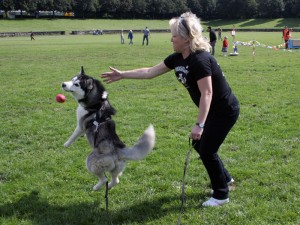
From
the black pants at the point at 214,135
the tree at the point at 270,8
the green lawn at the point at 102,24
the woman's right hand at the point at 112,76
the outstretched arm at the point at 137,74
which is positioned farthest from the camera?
the tree at the point at 270,8

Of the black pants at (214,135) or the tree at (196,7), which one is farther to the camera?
the tree at (196,7)

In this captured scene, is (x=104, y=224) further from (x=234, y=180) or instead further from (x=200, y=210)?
(x=234, y=180)

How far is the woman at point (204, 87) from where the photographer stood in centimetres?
417

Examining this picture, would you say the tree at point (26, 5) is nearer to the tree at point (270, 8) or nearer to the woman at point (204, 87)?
the tree at point (270, 8)

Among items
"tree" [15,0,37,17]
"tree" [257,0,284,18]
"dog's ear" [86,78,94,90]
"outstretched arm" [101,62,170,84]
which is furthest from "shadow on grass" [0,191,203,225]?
"tree" [257,0,284,18]

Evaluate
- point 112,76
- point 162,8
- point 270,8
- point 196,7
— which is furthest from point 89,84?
point 196,7

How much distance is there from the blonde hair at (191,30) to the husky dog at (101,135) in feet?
4.28

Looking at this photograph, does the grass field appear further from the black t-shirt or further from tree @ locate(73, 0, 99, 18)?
tree @ locate(73, 0, 99, 18)

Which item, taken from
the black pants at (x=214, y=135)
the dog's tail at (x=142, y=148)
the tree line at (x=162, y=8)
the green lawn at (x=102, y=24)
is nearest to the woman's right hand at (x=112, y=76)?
the dog's tail at (x=142, y=148)

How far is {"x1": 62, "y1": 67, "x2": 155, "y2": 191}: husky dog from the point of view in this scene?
190 inches

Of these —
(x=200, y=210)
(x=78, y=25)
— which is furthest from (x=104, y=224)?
(x=78, y=25)

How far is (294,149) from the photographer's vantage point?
23.0 feet

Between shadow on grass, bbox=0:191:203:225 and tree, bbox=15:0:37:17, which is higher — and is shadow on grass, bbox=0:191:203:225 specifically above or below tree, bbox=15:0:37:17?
below

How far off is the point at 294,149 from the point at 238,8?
12966cm
